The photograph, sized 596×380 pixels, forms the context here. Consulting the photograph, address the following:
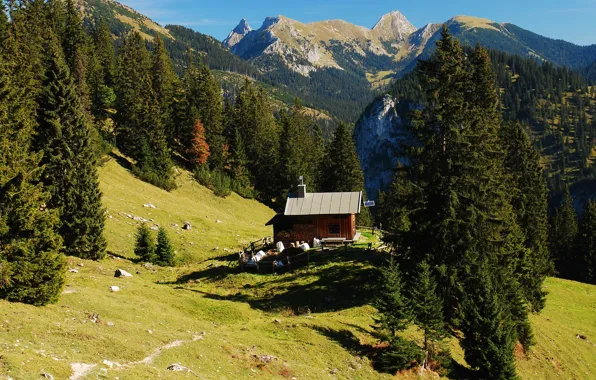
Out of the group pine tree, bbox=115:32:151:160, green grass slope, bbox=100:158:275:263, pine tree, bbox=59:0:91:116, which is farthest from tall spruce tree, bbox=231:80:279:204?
pine tree, bbox=59:0:91:116

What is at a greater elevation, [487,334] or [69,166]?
[69,166]

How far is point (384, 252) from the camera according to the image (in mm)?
40625

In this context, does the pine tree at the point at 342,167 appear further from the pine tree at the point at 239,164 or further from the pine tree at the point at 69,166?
the pine tree at the point at 69,166

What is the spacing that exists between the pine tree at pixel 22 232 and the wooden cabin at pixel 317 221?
26.0 m

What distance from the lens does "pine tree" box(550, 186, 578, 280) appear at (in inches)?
3155

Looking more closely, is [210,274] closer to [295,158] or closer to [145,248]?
[145,248]

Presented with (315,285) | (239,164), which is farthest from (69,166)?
(239,164)

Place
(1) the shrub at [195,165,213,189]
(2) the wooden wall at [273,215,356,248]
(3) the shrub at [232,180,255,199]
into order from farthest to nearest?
1. (3) the shrub at [232,180,255,199]
2. (1) the shrub at [195,165,213,189]
3. (2) the wooden wall at [273,215,356,248]

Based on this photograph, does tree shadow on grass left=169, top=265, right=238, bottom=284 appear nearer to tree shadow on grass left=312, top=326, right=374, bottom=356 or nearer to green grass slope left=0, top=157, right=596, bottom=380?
green grass slope left=0, top=157, right=596, bottom=380

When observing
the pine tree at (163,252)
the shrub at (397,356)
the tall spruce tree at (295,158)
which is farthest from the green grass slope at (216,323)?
the tall spruce tree at (295,158)

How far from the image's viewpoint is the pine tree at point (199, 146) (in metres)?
77.8

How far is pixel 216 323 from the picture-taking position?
2670 centimetres

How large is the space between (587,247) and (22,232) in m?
82.7

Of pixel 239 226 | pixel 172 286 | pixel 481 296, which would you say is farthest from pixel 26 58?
pixel 481 296
